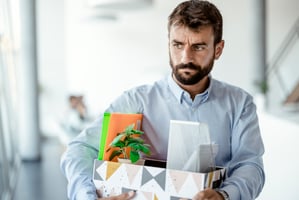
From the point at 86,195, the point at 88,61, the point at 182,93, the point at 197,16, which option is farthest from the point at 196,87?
the point at 88,61

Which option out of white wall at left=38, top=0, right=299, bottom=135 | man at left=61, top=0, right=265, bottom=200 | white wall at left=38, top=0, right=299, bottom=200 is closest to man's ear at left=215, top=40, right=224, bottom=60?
man at left=61, top=0, right=265, bottom=200

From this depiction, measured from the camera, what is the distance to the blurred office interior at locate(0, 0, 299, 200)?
7.63m

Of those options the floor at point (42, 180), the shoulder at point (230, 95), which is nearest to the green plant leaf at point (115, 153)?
the shoulder at point (230, 95)

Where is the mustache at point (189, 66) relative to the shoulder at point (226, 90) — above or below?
above

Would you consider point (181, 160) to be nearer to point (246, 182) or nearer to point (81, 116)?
point (246, 182)

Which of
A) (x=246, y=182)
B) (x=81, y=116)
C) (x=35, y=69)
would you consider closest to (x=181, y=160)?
(x=246, y=182)

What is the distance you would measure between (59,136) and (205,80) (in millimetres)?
8619

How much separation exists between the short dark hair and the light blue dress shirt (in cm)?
23

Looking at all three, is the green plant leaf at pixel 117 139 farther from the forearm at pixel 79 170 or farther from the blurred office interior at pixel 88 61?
the blurred office interior at pixel 88 61

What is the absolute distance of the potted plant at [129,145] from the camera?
1.38 m

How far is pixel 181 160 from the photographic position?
1.35 m

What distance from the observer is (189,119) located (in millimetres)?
1593

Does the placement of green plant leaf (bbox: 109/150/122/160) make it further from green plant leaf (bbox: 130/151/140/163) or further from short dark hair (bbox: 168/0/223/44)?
short dark hair (bbox: 168/0/223/44)

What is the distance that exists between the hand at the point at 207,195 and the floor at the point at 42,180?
4.49 meters
